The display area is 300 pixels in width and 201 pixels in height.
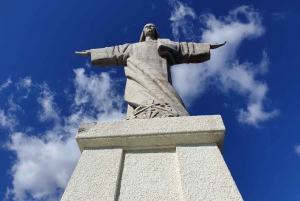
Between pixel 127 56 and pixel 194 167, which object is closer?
pixel 194 167

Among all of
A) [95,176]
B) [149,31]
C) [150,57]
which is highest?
[149,31]

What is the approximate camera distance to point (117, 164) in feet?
10.5

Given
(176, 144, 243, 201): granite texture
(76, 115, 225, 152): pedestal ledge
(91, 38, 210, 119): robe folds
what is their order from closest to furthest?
1. (176, 144, 243, 201): granite texture
2. (76, 115, 225, 152): pedestal ledge
3. (91, 38, 210, 119): robe folds

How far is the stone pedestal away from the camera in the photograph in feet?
9.25

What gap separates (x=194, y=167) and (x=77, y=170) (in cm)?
138

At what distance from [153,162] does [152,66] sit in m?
→ 2.79

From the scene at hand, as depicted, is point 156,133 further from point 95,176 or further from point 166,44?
point 166,44

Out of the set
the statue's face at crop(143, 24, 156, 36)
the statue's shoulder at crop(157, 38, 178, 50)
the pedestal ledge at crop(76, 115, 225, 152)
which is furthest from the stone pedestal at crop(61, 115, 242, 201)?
the statue's face at crop(143, 24, 156, 36)

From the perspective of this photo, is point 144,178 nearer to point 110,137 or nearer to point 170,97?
point 110,137

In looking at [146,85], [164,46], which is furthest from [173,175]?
[164,46]

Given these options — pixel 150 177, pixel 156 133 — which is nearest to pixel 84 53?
pixel 156 133

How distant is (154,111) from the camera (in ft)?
13.3

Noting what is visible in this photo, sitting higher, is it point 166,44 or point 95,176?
point 166,44

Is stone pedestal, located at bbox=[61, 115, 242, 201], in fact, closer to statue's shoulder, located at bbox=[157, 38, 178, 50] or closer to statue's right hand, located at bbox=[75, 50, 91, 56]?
statue's shoulder, located at bbox=[157, 38, 178, 50]
